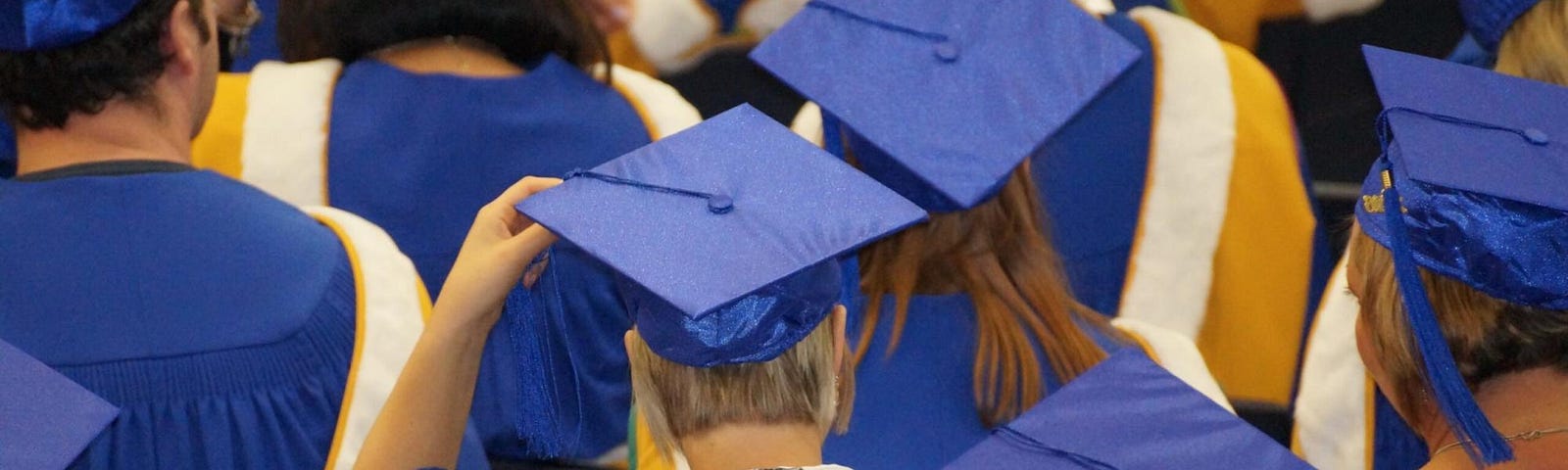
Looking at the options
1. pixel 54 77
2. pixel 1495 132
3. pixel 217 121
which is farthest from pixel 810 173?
pixel 217 121

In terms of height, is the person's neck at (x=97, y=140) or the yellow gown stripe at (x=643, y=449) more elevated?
the person's neck at (x=97, y=140)

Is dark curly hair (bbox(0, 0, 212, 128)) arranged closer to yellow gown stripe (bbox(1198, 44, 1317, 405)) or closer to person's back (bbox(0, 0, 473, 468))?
person's back (bbox(0, 0, 473, 468))

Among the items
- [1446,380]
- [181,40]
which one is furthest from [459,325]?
[1446,380]

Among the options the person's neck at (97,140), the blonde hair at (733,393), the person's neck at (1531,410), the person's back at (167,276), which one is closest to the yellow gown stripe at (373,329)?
the person's back at (167,276)

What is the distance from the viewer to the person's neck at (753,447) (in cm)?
172

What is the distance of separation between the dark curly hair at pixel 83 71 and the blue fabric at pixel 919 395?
89 cm

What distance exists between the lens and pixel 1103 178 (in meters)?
2.91

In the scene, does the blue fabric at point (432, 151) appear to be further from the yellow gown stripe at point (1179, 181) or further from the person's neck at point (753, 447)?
the person's neck at point (753, 447)

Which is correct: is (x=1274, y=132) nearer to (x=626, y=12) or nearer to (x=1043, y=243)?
(x=1043, y=243)

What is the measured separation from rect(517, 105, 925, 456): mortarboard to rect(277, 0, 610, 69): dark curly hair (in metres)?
1.02

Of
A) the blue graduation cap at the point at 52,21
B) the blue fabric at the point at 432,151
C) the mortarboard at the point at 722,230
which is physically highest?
the blue graduation cap at the point at 52,21

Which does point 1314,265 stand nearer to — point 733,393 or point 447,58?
point 447,58

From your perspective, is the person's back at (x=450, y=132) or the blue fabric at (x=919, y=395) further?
the person's back at (x=450, y=132)

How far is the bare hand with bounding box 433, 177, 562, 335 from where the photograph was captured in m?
1.78
